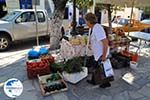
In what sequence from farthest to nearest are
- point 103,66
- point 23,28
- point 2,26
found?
point 23,28 < point 2,26 < point 103,66

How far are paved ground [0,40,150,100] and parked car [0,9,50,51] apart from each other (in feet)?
8.78

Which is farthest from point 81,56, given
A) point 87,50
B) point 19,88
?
point 19,88

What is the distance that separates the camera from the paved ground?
155 inches

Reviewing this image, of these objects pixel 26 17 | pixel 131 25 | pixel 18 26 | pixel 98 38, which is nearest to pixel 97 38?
pixel 98 38

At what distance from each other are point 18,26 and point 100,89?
17.3ft

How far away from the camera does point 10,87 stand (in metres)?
2.57

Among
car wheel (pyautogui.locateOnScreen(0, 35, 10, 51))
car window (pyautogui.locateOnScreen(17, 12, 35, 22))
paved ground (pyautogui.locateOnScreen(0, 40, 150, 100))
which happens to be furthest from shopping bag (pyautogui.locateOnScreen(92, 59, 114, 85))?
car window (pyautogui.locateOnScreen(17, 12, 35, 22))

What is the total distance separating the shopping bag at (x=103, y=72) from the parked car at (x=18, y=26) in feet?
14.6

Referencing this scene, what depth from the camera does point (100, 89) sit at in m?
4.28

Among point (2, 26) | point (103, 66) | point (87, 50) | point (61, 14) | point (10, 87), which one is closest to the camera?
point (10, 87)

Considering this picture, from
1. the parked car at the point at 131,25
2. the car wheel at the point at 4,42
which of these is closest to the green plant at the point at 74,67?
the car wheel at the point at 4,42

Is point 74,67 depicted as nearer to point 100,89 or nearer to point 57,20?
point 100,89

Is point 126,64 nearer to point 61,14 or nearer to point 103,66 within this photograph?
point 103,66

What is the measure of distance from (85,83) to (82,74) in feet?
0.88
